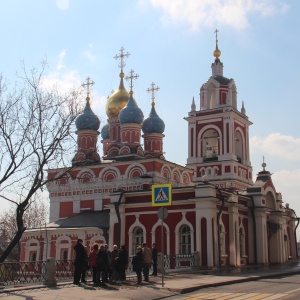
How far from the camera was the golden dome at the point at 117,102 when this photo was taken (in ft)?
138

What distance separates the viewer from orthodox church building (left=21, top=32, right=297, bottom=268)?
26375 mm

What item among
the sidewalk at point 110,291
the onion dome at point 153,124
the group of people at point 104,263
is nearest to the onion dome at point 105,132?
the onion dome at point 153,124

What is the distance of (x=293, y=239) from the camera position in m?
38.1

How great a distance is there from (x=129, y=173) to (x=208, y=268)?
42.4 ft

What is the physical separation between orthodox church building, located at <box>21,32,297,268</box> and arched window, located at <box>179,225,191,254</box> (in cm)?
5

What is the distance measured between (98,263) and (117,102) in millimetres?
28110

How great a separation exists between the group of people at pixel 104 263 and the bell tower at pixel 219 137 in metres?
24.2

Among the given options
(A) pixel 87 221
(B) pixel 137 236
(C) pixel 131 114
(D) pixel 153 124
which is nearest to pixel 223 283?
(B) pixel 137 236

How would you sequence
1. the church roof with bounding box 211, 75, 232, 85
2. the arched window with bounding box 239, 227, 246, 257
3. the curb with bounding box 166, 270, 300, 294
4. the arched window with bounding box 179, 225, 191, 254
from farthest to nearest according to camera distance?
the church roof with bounding box 211, 75, 232, 85 → the arched window with bounding box 239, 227, 246, 257 → the arched window with bounding box 179, 225, 191, 254 → the curb with bounding box 166, 270, 300, 294

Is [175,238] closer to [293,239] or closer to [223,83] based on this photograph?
[293,239]

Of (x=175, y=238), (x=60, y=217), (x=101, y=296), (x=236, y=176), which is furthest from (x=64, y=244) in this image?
(x=101, y=296)

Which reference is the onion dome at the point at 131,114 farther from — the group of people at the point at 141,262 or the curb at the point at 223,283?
the group of people at the point at 141,262

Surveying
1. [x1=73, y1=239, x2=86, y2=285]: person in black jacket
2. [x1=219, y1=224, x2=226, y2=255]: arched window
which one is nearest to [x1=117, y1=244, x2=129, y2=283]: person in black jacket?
[x1=73, y1=239, x2=86, y2=285]: person in black jacket

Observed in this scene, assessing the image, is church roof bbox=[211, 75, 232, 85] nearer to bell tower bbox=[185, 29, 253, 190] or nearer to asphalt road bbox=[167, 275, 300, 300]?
bell tower bbox=[185, 29, 253, 190]
